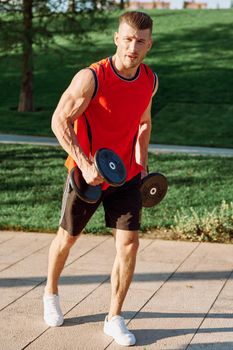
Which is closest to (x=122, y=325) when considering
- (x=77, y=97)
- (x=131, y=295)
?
(x=131, y=295)

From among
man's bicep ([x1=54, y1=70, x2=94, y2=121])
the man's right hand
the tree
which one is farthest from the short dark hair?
the tree

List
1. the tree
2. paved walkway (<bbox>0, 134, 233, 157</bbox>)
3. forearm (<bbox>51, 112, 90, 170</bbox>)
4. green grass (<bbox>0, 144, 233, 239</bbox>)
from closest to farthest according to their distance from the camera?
1. forearm (<bbox>51, 112, 90, 170</bbox>)
2. green grass (<bbox>0, 144, 233, 239</bbox>)
3. paved walkway (<bbox>0, 134, 233, 157</bbox>)
4. the tree

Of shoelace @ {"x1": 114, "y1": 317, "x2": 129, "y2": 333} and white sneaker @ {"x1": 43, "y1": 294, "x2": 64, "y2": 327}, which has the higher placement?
shoelace @ {"x1": 114, "y1": 317, "x2": 129, "y2": 333}

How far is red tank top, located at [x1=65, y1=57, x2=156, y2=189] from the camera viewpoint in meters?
4.58

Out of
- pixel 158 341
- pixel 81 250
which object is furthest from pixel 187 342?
pixel 81 250

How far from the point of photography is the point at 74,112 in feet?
14.8

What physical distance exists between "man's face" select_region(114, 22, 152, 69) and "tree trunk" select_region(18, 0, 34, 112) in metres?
16.0

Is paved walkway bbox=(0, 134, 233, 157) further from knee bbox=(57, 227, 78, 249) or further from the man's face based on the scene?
the man's face

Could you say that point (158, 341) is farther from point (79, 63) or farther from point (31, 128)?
point (79, 63)

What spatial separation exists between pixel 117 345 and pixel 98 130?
1310 mm

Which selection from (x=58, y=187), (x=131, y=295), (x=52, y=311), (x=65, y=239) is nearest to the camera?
(x=65, y=239)

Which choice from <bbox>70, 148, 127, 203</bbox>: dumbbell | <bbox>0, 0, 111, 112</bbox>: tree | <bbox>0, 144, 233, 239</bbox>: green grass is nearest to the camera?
<bbox>70, 148, 127, 203</bbox>: dumbbell

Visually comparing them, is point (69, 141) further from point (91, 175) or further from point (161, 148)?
point (161, 148)

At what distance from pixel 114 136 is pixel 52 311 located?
1234mm
